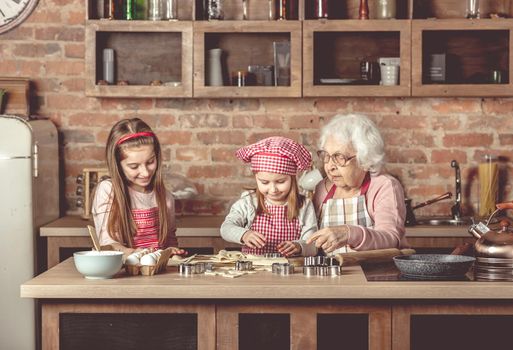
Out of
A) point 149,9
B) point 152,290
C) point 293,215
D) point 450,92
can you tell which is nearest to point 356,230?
point 293,215

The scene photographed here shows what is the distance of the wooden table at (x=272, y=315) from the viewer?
2.75 m

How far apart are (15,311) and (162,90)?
1.43m

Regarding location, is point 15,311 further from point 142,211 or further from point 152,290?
point 152,290

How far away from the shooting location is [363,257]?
3189 mm

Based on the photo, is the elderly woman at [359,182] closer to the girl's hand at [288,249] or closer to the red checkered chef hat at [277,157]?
the red checkered chef hat at [277,157]

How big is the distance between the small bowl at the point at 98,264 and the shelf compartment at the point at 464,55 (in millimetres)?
2537

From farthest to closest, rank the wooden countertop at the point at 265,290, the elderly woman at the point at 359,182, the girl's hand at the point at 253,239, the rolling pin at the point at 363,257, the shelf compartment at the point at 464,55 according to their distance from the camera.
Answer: the shelf compartment at the point at 464,55, the elderly woman at the point at 359,182, the girl's hand at the point at 253,239, the rolling pin at the point at 363,257, the wooden countertop at the point at 265,290

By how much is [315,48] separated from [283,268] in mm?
2358

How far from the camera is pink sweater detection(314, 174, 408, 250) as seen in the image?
336cm

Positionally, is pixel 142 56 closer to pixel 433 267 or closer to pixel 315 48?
pixel 315 48

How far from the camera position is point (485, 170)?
4996 millimetres

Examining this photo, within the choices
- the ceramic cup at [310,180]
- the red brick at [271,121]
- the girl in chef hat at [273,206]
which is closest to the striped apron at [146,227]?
the girl in chef hat at [273,206]

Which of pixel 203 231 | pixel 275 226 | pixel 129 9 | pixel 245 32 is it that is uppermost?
pixel 129 9

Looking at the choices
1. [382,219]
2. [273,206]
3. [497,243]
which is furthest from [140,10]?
[497,243]
